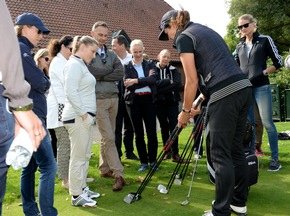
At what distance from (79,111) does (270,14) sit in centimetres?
3264

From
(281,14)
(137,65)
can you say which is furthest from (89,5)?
(137,65)

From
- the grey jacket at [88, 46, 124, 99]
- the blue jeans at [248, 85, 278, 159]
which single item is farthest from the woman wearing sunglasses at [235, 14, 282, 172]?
the grey jacket at [88, 46, 124, 99]

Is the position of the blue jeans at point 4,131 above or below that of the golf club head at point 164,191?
above

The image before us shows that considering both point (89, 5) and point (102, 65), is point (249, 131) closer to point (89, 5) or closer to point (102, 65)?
point (102, 65)

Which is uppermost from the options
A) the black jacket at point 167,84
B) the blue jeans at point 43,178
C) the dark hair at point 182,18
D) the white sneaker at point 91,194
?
the dark hair at point 182,18

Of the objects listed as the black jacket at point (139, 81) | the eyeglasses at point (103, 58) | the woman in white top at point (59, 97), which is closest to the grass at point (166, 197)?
the woman in white top at point (59, 97)

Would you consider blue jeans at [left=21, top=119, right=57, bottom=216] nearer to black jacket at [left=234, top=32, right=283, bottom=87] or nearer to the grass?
the grass

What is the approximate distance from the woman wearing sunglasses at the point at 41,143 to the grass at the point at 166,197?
0.59 meters

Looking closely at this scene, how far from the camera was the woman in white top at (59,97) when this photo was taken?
17.2ft

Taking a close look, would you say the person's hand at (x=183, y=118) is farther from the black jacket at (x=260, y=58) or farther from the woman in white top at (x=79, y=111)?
the black jacket at (x=260, y=58)

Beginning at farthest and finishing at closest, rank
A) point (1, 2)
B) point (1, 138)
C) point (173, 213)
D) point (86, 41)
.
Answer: point (86, 41) < point (173, 213) < point (1, 138) < point (1, 2)

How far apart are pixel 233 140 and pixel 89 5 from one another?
24238 millimetres

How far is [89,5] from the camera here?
87.0 ft

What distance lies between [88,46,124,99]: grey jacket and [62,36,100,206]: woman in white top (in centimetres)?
71
